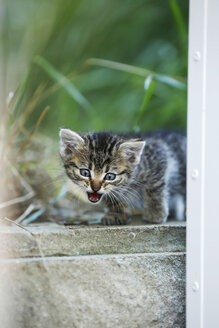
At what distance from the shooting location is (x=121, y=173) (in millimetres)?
1836

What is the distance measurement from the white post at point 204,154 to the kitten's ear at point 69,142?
52 centimetres

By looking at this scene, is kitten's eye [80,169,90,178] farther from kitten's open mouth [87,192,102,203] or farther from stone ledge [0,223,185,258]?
stone ledge [0,223,185,258]

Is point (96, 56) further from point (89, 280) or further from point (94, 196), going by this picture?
point (89, 280)

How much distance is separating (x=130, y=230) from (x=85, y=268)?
Answer: 0.21m

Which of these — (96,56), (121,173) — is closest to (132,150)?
(121,173)

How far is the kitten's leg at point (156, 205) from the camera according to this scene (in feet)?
6.14

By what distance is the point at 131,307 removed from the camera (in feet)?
4.87

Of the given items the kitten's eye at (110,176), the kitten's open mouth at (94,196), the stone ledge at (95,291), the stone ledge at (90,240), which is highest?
the kitten's eye at (110,176)

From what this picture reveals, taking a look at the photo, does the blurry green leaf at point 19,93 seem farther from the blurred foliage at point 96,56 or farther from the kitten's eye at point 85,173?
the kitten's eye at point 85,173

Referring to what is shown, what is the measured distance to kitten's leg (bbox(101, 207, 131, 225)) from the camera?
1811 millimetres

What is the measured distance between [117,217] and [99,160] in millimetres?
216

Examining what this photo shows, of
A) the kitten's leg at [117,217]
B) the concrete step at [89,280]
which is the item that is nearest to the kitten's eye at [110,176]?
the kitten's leg at [117,217]

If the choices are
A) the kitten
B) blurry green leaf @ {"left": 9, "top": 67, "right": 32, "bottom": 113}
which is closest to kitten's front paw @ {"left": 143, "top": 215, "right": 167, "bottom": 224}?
the kitten

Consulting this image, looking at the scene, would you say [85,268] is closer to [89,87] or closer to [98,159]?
[98,159]
